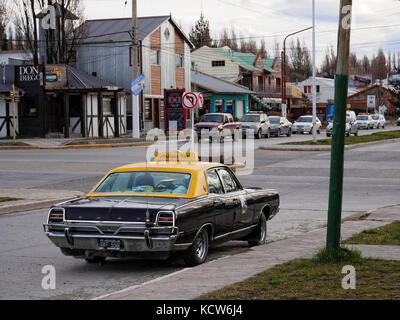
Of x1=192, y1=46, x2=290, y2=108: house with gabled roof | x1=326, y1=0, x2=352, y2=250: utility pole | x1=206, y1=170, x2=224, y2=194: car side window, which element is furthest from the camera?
x1=192, y1=46, x2=290, y2=108: house with gabled roof

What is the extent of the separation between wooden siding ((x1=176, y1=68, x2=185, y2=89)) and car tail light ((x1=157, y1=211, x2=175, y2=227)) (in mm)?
51393

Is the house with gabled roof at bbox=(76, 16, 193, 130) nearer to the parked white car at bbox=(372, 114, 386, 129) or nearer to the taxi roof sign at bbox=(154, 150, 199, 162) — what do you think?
the parked white car at bbox=(372, 114, 386, 129)

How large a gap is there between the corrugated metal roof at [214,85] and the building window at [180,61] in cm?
980

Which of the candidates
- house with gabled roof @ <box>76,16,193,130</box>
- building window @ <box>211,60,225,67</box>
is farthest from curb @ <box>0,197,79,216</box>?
building window @ <box>211,60,225,67</box>

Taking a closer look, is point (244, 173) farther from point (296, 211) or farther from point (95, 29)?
point (95, 29)

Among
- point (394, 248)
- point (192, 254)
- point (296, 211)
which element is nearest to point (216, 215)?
point (192, 254)

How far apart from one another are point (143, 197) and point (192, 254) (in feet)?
3.39

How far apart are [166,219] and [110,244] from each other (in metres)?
0.80

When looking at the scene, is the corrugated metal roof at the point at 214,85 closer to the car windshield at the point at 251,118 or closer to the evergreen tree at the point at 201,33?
the car windshield at the point at 251,118

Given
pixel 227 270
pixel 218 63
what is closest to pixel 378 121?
pixel 218 63

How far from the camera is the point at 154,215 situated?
887 cm

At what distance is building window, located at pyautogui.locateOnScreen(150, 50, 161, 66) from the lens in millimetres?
55388

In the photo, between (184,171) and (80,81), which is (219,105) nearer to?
(80,81)

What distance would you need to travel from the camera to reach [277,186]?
21188mm
